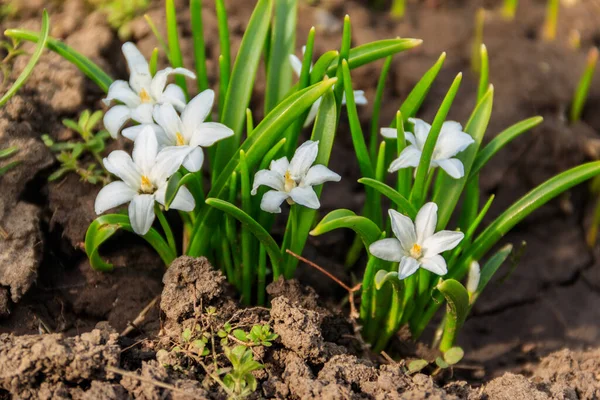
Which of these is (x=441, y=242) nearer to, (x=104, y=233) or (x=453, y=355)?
(x=453, y=355)

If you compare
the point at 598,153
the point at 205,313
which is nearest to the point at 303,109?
the point at 205,313

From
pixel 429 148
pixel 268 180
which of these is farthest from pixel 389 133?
pixel 268 180

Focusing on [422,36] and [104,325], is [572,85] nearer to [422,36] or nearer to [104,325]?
[422,36]

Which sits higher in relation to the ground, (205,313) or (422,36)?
(422,36)

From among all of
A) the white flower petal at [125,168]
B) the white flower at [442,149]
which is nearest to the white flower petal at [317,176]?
the white flower at [442,149]

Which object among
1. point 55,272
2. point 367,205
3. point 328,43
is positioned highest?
point 328,43
